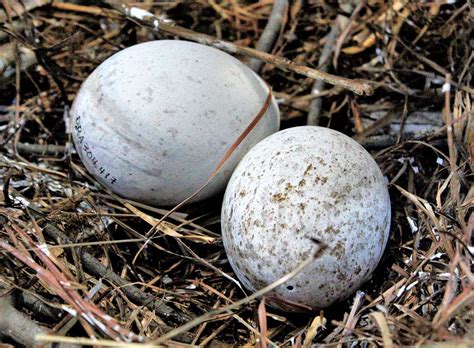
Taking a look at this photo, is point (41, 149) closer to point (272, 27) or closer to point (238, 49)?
point (238, 49)

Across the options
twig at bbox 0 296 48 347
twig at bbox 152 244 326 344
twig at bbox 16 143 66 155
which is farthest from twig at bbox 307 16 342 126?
twig at bbox 0 296 48 347

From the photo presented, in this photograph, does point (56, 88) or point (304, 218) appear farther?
→ point (56, 88)

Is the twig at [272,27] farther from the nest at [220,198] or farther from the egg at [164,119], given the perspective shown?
the egg at [164,119]

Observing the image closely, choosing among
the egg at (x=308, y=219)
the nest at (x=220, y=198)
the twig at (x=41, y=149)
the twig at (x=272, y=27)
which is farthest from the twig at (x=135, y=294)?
the twig at (x=272, y=27)

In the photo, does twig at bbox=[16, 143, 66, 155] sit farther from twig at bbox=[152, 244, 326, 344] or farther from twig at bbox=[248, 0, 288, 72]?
twig at bbox=[152, 244, 326, 344]

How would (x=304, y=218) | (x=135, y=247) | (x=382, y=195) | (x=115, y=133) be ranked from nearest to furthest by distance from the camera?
(x=304, y=218) → (x=382, y=195) → (x=115, y=133) → (x=135, y=247)

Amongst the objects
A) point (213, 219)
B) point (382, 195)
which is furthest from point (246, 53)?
point (382, 195)

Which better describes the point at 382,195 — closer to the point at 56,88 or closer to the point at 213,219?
the point at 213,219
